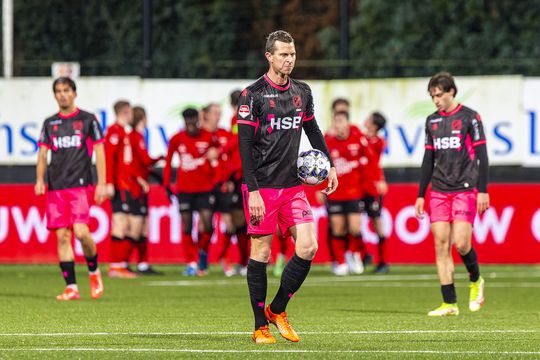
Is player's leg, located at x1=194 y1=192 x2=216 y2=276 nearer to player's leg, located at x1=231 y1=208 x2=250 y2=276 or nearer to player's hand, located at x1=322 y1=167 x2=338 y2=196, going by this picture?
player's leg, located at x1=231 y1=208 x2=250 y2=276

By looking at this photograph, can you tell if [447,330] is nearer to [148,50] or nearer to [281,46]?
[281,46]

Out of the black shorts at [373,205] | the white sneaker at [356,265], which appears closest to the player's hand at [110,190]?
the white sneaker at [356,265]

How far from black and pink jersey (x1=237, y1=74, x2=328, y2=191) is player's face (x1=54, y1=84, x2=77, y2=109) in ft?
14.7

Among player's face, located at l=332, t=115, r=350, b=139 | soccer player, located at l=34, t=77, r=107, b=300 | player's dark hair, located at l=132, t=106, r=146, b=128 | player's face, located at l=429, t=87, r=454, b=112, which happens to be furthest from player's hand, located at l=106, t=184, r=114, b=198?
player's face, located at l=429, t=87, r=454, b=112

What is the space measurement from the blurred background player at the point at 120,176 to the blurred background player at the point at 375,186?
129 inches

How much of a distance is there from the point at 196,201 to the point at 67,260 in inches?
207

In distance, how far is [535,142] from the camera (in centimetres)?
2483

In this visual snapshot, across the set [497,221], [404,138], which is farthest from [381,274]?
[404,138]

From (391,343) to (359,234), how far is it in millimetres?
9883

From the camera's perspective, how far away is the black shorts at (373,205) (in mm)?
21750

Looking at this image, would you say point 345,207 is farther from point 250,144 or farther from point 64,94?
point 250,144

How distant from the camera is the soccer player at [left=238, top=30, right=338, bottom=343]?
1122cm

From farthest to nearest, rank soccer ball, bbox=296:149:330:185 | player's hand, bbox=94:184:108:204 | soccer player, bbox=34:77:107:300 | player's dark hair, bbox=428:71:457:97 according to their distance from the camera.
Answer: soccer player, bbox=34:77:107:300 → player's hand, bbox=94:184:108:204 → player's dark hair, bbox=428:71:457:97 → soccer ball, bbox=296:149:330:185

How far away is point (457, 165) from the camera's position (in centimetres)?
1416
